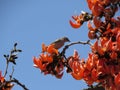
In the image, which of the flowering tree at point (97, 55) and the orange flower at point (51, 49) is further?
the orange flower at point (51, 49)

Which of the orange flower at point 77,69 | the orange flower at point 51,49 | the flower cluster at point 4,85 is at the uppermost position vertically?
the orange flower at point 51,49

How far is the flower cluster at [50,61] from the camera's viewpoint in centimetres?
188

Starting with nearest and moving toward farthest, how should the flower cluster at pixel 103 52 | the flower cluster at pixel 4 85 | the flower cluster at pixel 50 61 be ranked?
the flower cluster at pixel 103 52, the flower cluster at pixel 50 61, the flower cluster at pixel 4 85

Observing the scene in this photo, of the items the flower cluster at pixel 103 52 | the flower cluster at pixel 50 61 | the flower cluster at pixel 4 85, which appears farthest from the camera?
the flower cluster at pixel 4 85

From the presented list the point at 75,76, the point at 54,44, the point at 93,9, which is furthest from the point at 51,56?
the point at 93,9

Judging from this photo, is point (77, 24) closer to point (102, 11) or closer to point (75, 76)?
point (102, 11)

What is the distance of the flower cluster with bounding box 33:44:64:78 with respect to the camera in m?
1.88

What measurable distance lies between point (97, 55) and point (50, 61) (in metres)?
0.28

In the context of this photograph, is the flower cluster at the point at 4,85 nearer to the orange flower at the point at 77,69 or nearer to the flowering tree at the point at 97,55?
the flowering tree at the point at 97,55

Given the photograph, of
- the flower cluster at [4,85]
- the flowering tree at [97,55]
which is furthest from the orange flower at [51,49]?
the flower cluster at [4,85]

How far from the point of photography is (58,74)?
1969 mm

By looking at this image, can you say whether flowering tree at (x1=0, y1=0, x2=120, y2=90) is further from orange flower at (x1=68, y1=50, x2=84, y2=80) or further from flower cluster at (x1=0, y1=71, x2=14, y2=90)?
flower cluster at (x1=0, y1=71, x2=14, y2=90)

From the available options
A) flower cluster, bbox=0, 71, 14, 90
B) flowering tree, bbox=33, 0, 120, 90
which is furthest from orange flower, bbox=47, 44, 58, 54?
flower cluster, bbox=0, 71, 14, 90

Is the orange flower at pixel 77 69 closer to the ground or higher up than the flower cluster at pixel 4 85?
closer to the ground
